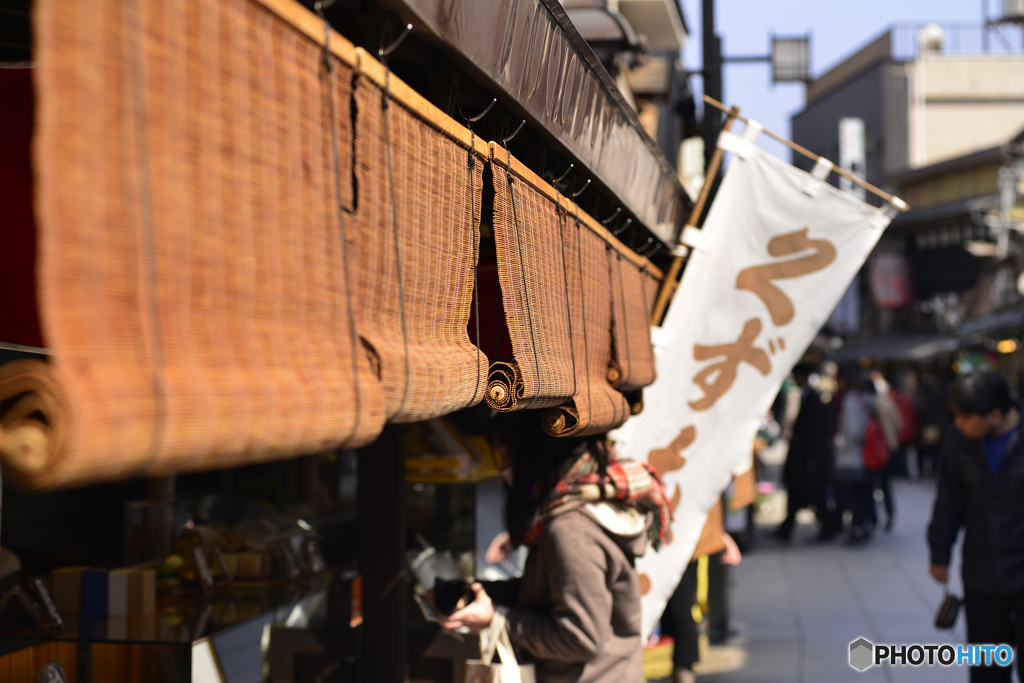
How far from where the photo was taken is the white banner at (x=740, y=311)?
4527mm

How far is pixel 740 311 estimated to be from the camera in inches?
185

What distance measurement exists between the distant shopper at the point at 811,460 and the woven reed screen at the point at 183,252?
10388mm

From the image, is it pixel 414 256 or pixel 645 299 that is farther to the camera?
pixel 645 299

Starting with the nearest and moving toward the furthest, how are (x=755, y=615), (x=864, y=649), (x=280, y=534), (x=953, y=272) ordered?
(x=280, y=534)
(x=864, y=649)
(x=755, y=615)
(x=953, y=272)

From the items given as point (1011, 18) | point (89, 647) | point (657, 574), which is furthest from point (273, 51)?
point (1011, 18)

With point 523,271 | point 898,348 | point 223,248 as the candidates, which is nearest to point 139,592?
point 523,271

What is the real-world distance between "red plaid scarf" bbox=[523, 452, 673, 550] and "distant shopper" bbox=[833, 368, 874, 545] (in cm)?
844

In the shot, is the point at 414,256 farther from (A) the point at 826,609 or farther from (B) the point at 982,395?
(A) the point at 826,609

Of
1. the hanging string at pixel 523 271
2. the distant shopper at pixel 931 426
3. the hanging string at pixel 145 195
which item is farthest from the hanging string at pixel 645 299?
the distant shopper at pixel 931 426

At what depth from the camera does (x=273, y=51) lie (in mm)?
1214

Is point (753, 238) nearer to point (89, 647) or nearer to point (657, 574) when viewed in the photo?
point (657, 574)

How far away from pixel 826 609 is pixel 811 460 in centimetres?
318

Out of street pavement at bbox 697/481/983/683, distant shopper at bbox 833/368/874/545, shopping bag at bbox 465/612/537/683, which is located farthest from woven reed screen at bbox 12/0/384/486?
distant shopper at bbox 833/368/874/545

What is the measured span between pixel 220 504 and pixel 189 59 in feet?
9.66
